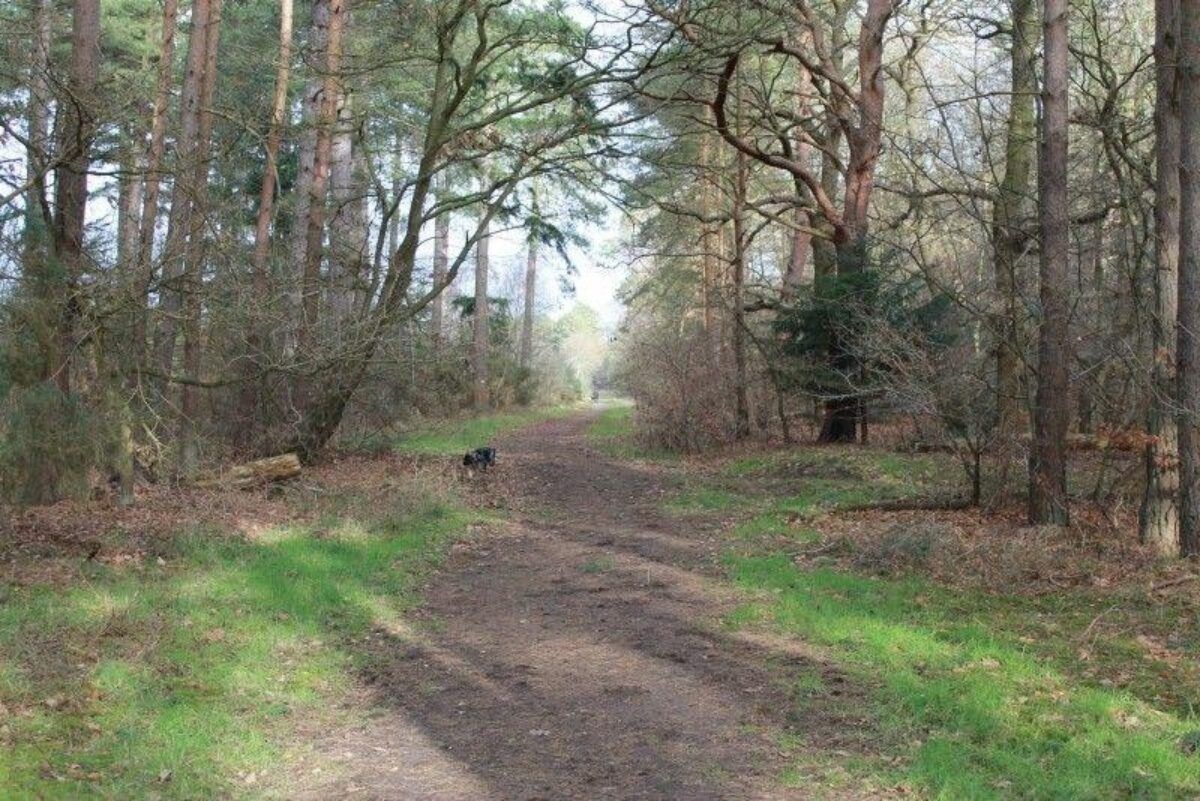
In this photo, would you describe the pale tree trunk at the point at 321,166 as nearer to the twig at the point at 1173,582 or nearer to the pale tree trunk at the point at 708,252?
the pale tree trunk at the point at 708,252

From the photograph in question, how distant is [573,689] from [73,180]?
865cm

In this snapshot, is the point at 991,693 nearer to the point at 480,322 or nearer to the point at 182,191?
the point at 182,191

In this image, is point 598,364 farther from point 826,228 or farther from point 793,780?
point 793,780

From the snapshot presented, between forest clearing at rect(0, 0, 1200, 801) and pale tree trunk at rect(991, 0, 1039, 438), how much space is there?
0.10 m

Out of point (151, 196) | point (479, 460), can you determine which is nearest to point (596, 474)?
point (479, 460)

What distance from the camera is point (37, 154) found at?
945 cm

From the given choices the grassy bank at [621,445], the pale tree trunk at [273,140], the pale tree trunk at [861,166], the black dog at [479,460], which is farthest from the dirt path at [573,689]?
the grassy bank at [621,445]

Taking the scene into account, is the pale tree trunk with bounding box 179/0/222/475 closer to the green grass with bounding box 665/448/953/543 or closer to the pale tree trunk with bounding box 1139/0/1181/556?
the green grass with bounding box 665/448/953/543

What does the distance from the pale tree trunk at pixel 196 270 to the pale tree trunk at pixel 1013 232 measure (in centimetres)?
897

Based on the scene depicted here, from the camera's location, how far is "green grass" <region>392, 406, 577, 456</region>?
2152 cm

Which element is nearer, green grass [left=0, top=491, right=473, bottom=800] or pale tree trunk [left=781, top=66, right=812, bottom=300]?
green grass [left=0, top=491, right=473, bottom=800]

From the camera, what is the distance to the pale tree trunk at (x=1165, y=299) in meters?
9.44

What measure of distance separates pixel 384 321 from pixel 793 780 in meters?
11.5

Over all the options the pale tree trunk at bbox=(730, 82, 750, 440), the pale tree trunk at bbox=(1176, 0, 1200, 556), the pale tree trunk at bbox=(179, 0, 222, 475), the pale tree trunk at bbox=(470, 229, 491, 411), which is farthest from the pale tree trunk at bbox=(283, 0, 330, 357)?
the pale tree trunk at bbox=(470, 229, 491, 411)
